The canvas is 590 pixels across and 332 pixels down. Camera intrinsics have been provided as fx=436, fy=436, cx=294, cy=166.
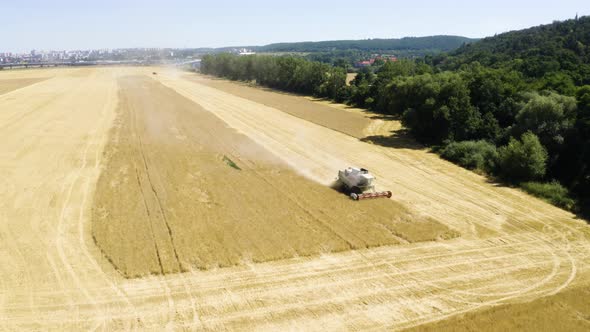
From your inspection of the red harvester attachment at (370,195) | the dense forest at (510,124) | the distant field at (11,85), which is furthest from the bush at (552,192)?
the distant field at (11,85)

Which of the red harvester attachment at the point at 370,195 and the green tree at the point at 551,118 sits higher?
the green tree at the point at 551,118

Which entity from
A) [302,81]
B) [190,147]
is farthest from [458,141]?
[302,81]

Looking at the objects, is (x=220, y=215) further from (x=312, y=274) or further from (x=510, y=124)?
(x=510, y=124)

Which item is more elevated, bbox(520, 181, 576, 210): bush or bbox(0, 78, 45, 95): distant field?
bbox(0, 78, 45, 95): distant field

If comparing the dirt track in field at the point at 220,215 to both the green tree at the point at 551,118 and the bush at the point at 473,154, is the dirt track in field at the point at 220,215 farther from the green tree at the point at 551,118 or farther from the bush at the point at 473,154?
the green tree at the point at 551,118

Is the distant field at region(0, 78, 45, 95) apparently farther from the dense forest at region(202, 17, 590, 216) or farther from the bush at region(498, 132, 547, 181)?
the bush at region(498, 132, 547, 181)

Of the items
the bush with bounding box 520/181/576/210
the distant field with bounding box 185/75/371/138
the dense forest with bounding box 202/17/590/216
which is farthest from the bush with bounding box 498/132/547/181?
the distant field with bounding box 185/75/371/138

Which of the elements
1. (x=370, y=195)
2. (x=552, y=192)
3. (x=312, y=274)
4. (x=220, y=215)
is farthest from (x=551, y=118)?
(x=220, y=215)
